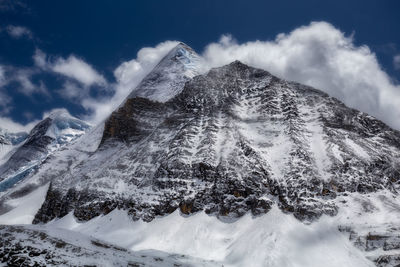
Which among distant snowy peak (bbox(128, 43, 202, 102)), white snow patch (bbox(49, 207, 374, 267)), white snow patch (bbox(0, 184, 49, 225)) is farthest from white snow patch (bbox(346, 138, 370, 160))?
white snow patch (bbox(0, 184, 49, 225))

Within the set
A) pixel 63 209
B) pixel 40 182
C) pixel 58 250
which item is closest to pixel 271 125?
pixel 63 209

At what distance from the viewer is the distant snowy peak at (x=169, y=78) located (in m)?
168

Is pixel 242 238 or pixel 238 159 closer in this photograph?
pixel 242 238

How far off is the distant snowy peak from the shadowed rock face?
1009 inches

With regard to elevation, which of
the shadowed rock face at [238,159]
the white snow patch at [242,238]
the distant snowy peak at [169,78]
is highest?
the distant snowy peak at [169,78]

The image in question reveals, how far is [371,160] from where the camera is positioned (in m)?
96.7

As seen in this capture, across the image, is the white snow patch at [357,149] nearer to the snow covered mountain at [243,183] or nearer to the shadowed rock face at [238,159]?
the shadowed rock face at [238,159]

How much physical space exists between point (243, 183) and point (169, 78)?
10182 centimetres

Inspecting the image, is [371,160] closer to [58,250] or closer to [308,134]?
[308,134]

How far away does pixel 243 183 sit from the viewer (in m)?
93.2

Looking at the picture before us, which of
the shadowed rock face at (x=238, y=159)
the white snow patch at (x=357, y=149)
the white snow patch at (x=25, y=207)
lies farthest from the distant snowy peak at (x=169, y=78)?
the white snow patch at (x=357, y=149)

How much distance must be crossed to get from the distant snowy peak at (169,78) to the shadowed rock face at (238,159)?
25640 millimetres

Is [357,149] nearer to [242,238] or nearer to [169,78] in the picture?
[242,238]

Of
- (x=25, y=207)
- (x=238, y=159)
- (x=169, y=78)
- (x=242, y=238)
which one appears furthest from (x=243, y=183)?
(x=25, y=207)
